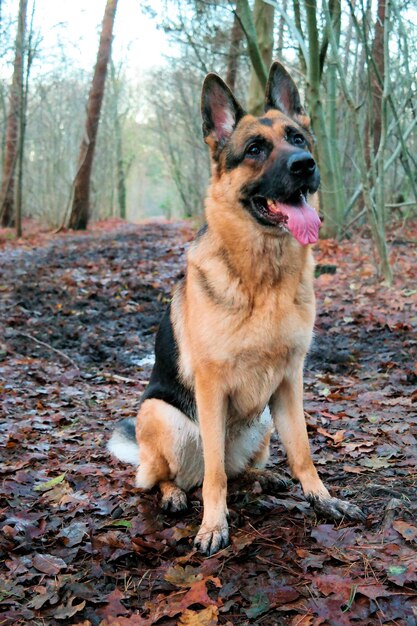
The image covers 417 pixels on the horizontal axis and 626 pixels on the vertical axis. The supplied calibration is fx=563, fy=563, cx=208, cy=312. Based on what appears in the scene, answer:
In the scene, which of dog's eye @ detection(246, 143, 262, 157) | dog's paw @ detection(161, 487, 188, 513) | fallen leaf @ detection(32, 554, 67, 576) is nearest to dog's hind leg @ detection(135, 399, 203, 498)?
dog's paw @ detection(161, 487, 188, 513)

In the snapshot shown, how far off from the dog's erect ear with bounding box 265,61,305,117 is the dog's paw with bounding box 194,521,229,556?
253cm

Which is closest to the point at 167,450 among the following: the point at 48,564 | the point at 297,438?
the point at 297,438

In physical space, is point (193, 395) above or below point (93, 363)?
above

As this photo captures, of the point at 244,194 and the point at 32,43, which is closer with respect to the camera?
the point at 244,194

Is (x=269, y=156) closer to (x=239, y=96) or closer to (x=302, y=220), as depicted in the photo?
(x=302, y=220)

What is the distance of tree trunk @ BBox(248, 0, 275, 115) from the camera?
11.3 m

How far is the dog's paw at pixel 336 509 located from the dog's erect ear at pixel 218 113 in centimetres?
214

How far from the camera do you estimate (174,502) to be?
11.0ft

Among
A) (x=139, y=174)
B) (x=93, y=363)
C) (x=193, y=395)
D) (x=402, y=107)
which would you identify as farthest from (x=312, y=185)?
(x=139, y=174)

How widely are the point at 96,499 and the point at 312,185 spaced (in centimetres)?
230

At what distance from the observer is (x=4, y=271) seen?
11250 mm

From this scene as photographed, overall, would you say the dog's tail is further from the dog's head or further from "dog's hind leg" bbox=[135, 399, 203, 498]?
the dog's head

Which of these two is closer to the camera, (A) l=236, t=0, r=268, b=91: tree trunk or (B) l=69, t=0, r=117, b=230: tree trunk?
(A) l=236, t=0, r=268, b=91: tree trunk

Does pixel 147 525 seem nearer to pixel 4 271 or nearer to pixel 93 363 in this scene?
pixel 93 363
